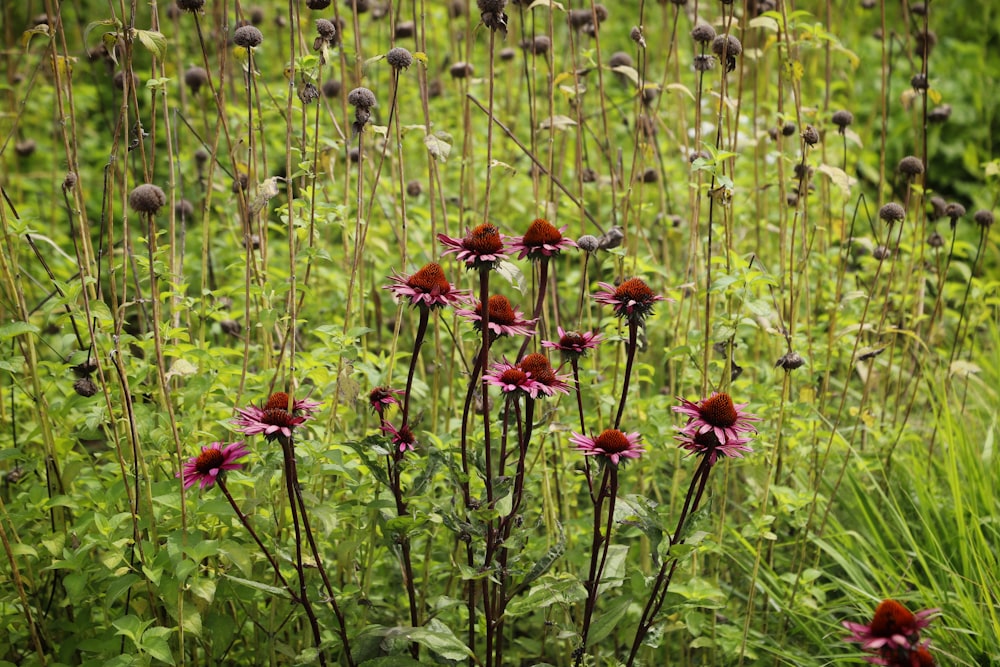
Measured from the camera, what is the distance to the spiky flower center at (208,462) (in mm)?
1330

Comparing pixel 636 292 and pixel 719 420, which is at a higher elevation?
pixel 636 292

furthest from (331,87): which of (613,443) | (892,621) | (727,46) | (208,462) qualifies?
(892,621)

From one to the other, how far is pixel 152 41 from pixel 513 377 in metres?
0.78

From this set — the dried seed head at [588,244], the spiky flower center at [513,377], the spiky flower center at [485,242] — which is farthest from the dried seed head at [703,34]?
the spiky flower center at [513,377]

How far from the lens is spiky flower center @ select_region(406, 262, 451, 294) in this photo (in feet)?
4.36

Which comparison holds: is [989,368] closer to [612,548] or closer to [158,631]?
[612,548]

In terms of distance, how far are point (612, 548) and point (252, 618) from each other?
66 centimetres

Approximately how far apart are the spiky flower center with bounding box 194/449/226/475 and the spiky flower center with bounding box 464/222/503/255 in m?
0.47

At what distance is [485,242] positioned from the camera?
1.31 meters

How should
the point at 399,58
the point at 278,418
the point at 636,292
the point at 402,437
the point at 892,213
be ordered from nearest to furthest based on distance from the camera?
the point at 278,418 < the point at 636,292 < the point at 402,437 < the point at 399,58 < the point at 892,213

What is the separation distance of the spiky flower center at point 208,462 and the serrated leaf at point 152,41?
628 millimetres

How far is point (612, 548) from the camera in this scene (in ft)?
5.47

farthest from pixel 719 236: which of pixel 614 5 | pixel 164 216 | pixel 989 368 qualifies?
pixel 614 5

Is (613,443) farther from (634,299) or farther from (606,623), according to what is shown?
(606,623)
